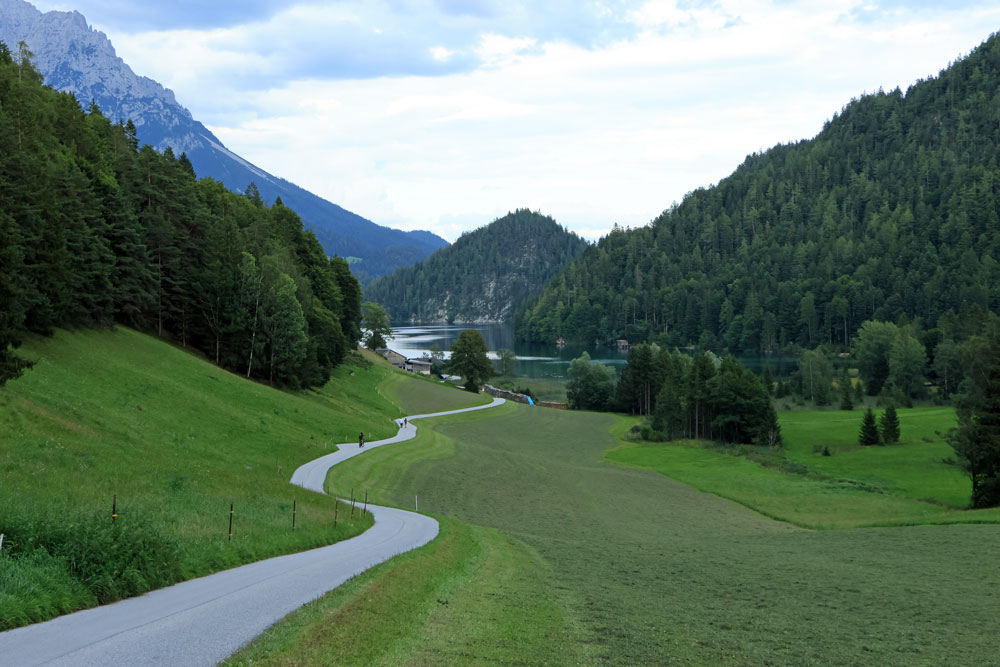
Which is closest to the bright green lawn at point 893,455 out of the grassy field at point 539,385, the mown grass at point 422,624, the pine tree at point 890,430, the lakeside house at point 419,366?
the pine tree at point 890,430

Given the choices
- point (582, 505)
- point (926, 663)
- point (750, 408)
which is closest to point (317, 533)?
point (926, 663)

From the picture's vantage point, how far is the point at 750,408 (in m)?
80.2

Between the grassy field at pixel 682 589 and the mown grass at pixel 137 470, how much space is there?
4.15 m

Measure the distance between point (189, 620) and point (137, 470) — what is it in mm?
15578

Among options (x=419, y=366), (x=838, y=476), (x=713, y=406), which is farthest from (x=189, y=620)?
(x=419, y=366)

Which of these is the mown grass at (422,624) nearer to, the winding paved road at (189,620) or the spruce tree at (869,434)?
the winding paved road at (189,620)

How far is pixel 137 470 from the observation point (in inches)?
948

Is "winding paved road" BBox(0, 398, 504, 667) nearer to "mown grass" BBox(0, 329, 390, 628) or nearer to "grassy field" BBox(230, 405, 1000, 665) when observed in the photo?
"mown grass" BBox(0, 329, 390, 628)

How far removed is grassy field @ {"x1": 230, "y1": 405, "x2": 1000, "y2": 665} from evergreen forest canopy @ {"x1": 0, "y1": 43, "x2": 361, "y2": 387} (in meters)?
21.7

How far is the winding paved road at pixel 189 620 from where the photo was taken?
896 centimetres

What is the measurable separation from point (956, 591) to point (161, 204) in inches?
2576

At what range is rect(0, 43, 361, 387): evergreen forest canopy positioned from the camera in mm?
40500

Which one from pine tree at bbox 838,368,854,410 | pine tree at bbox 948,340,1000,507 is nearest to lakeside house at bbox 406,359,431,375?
pine tree at bbox 838,368,854,410

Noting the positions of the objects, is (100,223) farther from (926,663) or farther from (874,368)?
(874,368)
